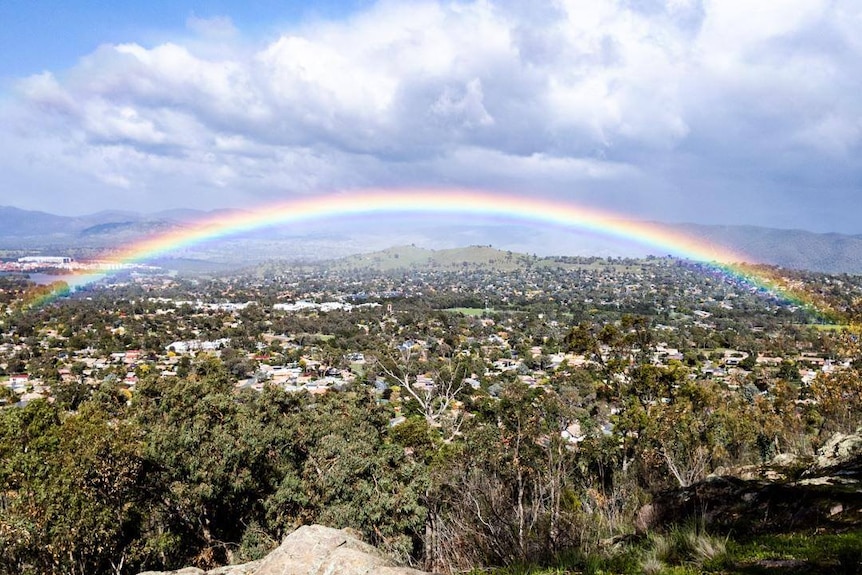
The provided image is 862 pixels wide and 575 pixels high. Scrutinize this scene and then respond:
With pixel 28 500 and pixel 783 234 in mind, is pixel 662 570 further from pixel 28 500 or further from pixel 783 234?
pixel 783 234

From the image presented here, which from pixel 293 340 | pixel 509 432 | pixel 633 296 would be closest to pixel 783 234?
pixel 633 296

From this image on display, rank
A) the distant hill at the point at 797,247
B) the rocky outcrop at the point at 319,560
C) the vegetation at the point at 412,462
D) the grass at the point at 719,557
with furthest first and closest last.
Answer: the distant hill at the point at 797,247
the vegetation at the point at 412,462
the rocky outcrop at the point at 319,560
the grass at the point at 719,557

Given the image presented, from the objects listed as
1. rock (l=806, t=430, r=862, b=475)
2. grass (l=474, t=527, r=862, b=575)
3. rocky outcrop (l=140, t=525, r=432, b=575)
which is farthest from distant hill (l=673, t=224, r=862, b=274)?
rocky outcrop (l=140, t=525, r=432, b=575)

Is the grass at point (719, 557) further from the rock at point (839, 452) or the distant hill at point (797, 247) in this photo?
the distant hill at point (797, 247)

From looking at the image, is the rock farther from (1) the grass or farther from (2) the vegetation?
(1) the grass

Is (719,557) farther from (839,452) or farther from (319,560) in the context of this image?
(839,452)

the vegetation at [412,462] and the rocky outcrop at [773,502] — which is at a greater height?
the rocky outcrop at [773,502]

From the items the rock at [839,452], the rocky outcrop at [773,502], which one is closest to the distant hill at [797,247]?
the rock at [839,452]

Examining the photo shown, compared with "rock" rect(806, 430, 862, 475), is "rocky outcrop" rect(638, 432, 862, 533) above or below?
above
